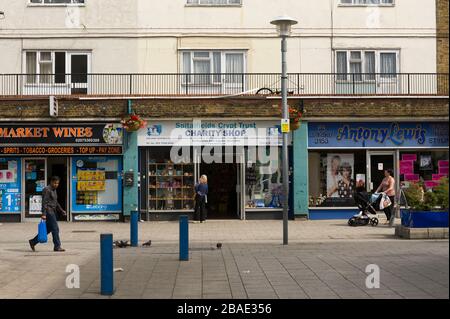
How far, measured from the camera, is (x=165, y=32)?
74.9ft

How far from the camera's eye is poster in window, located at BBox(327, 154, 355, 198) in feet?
72.5

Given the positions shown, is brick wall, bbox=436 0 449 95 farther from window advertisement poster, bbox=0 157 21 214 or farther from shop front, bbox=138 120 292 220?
window advertisement poster, bbox=0 157 21 214

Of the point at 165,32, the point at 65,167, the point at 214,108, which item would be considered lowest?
the point at 65,167

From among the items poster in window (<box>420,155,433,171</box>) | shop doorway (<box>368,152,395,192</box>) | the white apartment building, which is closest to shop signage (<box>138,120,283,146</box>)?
the white apartment building

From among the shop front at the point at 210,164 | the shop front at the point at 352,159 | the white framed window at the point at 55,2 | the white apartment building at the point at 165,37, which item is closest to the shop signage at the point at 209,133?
the shop front at the point at 210,164

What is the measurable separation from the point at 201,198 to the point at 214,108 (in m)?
3.24

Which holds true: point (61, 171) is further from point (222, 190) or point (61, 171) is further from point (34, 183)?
point (222, 190)

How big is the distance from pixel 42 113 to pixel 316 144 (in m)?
9.72

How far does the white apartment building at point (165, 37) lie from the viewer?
22.8 m

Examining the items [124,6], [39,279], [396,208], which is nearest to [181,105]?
[124,6]

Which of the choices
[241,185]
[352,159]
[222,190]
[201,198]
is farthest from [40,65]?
[352,159]

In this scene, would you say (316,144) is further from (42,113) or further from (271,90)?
(42,113)

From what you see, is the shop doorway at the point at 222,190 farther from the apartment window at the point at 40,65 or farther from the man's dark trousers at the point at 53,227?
the man's dark trousers at the point at 53,227

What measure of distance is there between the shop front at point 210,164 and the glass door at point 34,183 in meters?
3.52
